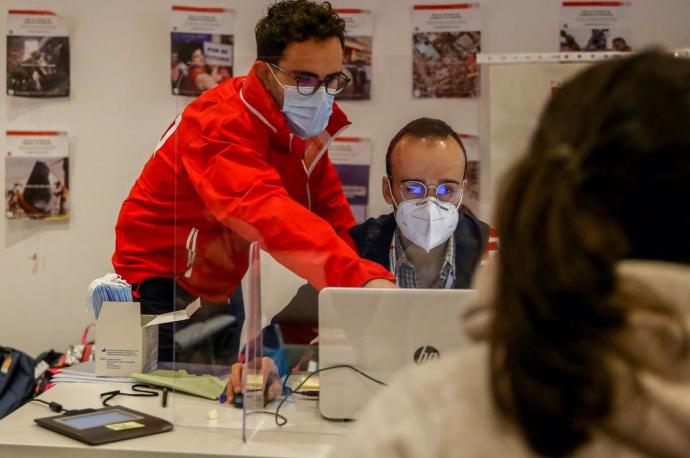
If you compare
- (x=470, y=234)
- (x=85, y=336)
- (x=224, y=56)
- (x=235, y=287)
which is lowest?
(x=85, y=336)

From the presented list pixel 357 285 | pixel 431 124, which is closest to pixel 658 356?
pixel 357 285

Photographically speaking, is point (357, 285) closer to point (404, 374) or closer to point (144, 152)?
point (404, 374)

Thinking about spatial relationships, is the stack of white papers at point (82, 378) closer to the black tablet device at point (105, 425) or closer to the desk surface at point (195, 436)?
the desk surface at point (195, 436)

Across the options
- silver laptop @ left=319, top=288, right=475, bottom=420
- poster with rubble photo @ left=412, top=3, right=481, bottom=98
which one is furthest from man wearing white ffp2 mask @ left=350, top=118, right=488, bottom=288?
poster with rubble photo @ left=412, top=3, right=481, bottom=98

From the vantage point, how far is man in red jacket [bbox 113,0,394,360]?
166 cm

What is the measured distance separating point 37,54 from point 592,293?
3177 mm

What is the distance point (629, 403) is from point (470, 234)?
41.8 inches

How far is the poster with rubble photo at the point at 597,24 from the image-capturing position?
315 cm

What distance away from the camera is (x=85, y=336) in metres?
3.19

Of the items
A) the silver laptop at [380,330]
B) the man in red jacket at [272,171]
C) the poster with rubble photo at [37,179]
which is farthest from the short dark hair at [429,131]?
the poster with rubble photo at [37,179]

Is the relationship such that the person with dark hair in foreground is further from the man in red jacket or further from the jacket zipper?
the jacket zipper

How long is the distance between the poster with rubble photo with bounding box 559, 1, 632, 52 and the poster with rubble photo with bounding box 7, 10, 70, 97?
200cm

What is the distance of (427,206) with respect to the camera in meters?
1.67

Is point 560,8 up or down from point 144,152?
up
